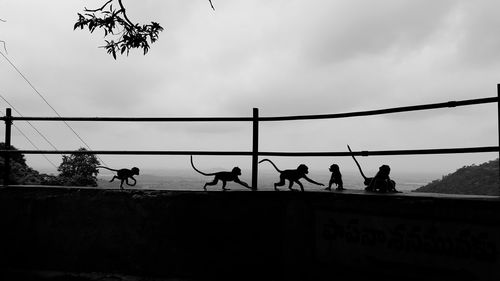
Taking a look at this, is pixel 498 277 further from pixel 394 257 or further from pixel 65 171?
pixel 65 171

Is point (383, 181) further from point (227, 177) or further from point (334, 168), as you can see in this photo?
point (227, 177)

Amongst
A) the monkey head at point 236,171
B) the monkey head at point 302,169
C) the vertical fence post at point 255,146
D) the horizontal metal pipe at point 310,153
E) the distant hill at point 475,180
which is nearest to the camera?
the horizontal metal pipe at point 310,153

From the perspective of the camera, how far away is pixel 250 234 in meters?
4.09

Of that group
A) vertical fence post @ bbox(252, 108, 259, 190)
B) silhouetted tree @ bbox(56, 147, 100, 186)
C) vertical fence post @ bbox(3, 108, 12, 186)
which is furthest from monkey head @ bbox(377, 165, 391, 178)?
silhouetted tree @ bbox(56, 147, 100, 186)

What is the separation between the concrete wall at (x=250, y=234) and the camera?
3.08 meters

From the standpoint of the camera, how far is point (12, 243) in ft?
15.1

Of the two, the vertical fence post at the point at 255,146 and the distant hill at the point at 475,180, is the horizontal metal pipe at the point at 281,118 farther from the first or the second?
the distant hill at the point at 475,180

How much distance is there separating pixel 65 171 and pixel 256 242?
2491cm

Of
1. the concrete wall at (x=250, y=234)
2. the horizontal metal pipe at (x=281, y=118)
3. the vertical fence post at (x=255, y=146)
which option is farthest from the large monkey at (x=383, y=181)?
the vertical fence post at (x=255, y=146)

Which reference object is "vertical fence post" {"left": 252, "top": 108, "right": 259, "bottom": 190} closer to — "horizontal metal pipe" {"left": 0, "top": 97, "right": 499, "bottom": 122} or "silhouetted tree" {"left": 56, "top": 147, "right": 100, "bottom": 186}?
"horizontal metal pipe" {"left": 0, "top": 97, "right": 499, "bottom": 122}

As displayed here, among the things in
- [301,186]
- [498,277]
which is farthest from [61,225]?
[498,277]

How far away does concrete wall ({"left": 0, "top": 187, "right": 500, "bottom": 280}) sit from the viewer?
10.1 ft

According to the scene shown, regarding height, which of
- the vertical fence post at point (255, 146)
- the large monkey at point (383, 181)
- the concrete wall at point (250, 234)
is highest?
the vertical fence post at point (255, 146)

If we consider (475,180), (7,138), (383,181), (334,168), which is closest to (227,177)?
(334,168)
